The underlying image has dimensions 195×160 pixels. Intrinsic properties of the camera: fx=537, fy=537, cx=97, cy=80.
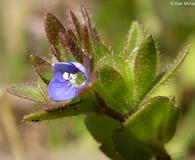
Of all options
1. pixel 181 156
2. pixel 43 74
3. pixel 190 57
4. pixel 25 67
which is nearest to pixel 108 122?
pixel 43 74

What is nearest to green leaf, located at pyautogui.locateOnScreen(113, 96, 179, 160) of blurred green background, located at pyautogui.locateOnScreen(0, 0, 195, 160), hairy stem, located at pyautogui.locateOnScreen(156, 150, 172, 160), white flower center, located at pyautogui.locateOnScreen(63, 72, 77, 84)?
hairy stem, located at pyautogui.locateOnScreen(156, 150, 172, 160)

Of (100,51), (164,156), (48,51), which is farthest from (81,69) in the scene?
(48,51)

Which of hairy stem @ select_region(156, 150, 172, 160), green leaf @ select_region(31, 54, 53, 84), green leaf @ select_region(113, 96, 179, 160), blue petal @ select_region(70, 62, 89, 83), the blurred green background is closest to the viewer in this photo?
blue petal @ select_region(70, 62, 89, 83)

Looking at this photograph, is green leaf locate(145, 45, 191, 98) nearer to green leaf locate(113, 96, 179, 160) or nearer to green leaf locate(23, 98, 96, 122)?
green leaf locate(113, 96, 179, 160)

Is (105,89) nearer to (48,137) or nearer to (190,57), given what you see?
(48,137)

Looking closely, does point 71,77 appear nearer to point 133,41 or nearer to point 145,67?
point 145,67

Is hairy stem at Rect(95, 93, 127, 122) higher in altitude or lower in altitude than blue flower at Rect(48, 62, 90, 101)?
lower

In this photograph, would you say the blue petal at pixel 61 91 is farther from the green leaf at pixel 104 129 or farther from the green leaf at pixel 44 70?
the green leaf at pixel 104 129
